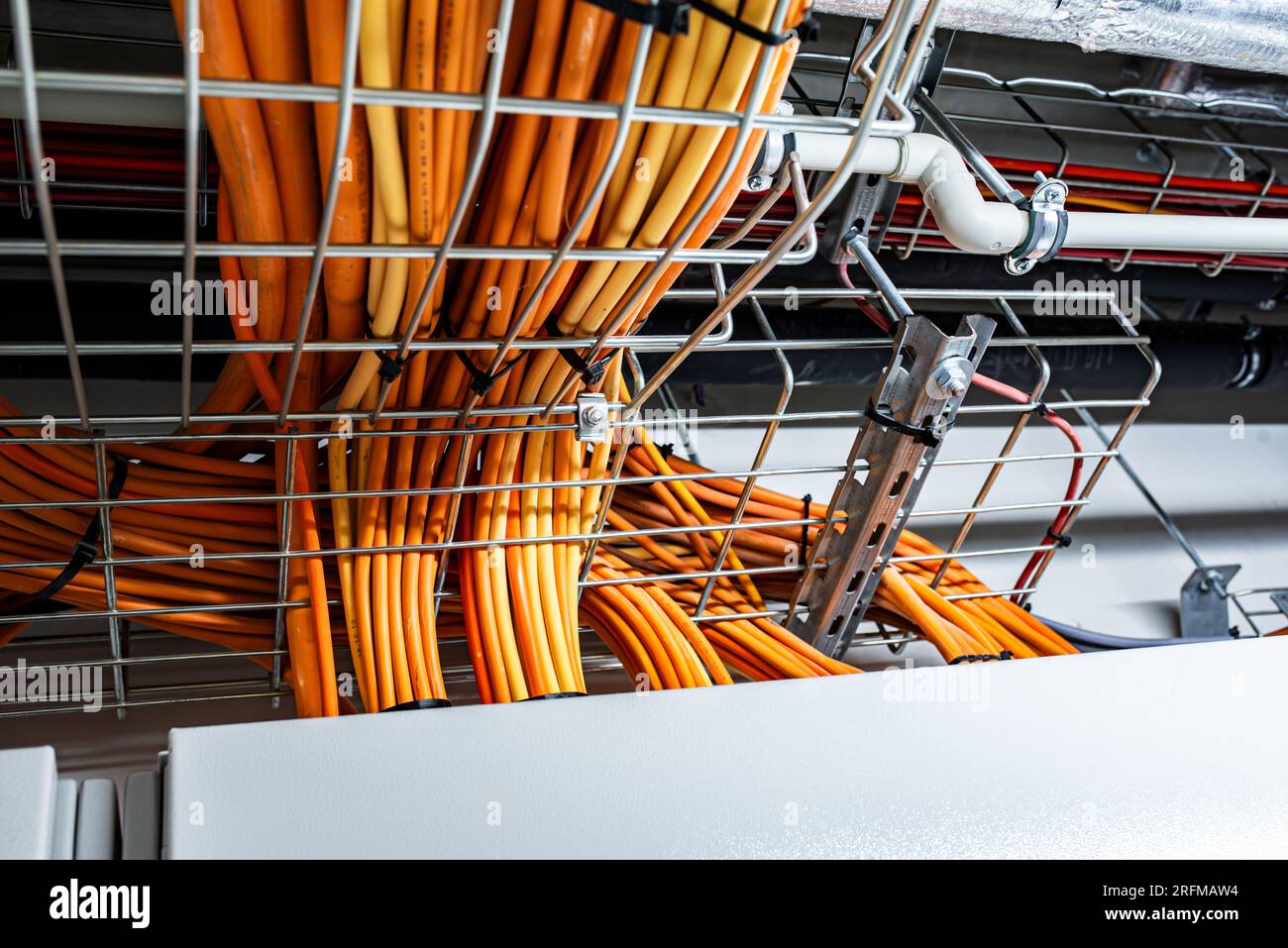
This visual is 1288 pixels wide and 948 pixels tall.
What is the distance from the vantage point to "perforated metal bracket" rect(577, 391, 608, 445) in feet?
2.71

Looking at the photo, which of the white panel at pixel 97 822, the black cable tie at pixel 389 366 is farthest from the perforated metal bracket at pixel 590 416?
the white panel at pixel 97 822

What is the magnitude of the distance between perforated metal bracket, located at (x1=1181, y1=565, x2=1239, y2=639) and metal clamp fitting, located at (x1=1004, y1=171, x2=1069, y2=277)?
3.15ft

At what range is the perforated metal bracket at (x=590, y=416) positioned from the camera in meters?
0.82

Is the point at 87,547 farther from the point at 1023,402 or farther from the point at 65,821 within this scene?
the point at 1023,402

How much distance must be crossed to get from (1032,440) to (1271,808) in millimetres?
952

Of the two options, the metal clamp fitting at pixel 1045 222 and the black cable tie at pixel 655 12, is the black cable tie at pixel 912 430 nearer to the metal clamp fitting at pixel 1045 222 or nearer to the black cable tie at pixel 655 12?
the metal clamp fitting at pixel 1045 222

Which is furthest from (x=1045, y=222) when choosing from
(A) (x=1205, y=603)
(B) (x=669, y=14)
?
(A) (x=1205, y=603)

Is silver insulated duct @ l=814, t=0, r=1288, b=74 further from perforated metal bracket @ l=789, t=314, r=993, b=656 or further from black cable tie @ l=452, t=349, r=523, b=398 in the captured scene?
black cable tie @ l=452, t=349, r=523, b=398

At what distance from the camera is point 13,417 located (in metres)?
0.78

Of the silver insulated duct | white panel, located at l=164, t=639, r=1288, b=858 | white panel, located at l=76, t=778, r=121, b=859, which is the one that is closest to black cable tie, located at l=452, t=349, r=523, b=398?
white panel, located at l=164, t=639, r=1288, b=858

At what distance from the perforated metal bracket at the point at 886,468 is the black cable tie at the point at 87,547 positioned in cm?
67

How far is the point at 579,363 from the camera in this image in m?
0.78
